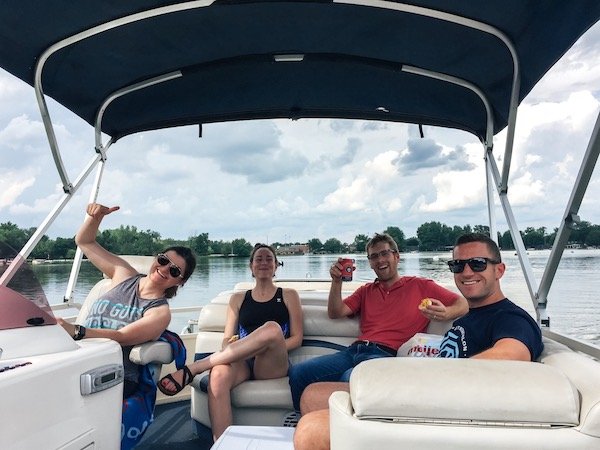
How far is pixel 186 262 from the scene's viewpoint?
237cm

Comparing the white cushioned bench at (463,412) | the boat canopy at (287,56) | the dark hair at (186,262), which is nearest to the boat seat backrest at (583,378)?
the white cushioned bench at (463,412)

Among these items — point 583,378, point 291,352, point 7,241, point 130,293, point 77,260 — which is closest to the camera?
point 583,378

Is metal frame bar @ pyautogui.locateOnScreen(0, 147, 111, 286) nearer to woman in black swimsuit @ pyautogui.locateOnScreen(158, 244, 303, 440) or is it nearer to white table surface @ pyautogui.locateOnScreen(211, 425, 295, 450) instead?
woman in black swimsuit @ pyautogui.locateOnScreen(158, 244, 303, 440)

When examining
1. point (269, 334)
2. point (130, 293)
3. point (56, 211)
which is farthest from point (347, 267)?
point (56, 211)

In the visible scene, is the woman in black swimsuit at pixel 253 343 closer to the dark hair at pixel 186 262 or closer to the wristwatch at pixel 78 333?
the dark hair at pixel 186 262

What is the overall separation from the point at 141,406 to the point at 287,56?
183 cm

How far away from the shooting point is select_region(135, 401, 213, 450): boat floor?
279 centimetres

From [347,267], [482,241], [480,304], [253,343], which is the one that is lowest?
[253,343]

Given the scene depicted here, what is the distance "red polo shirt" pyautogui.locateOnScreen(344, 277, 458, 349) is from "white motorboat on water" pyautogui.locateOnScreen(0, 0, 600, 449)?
0.27m

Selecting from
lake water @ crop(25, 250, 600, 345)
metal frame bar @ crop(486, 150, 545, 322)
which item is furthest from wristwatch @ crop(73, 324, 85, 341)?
metal frame bar @ crop(486, 150, 545, 322)

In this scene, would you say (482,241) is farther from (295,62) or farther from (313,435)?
(295,62)

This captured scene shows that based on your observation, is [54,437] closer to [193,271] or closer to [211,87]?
[193,271]

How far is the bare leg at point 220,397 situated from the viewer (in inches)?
92.9

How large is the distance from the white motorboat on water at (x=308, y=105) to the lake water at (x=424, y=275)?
0.17m
